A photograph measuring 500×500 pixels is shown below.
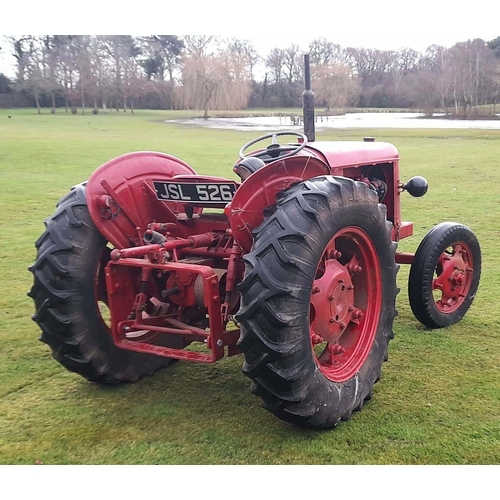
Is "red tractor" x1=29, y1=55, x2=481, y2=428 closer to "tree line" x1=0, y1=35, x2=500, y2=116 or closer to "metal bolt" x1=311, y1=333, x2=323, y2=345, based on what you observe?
"metal bolt" x1=311, y1=333, x2=323, y2=345

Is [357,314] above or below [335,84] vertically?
below

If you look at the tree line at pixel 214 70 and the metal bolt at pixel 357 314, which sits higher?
the tree line at pixel 214 70

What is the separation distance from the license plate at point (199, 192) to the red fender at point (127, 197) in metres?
0.20

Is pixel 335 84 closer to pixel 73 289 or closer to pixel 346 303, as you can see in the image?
pixel 346 303

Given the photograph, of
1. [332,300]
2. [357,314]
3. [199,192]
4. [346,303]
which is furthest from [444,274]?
[199,192]

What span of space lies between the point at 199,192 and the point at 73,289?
0.88 meters

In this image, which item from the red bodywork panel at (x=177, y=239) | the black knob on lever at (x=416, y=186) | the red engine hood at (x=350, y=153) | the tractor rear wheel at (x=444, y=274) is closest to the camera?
the red bodywork panel at (x=177, y=239)

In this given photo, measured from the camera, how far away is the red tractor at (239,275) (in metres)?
2.76

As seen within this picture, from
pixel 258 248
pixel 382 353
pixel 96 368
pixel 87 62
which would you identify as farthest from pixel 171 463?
pixel 87 62

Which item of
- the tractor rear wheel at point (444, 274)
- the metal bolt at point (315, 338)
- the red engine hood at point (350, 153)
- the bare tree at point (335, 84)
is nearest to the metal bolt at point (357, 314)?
the metal bolt at point (315, 338)

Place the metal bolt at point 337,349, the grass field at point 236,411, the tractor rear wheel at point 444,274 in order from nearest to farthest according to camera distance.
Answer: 1. the grass field at point 236,411
2. the metal bolt at point 337,349
3. the tractor rear wheel at point 444,274

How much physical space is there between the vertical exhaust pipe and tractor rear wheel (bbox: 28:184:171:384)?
1.88 metres

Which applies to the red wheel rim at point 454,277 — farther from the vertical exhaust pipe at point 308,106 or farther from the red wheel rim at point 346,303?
the vertical exhaust pipe at point 308,106

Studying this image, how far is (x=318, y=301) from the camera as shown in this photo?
3.19 meters
